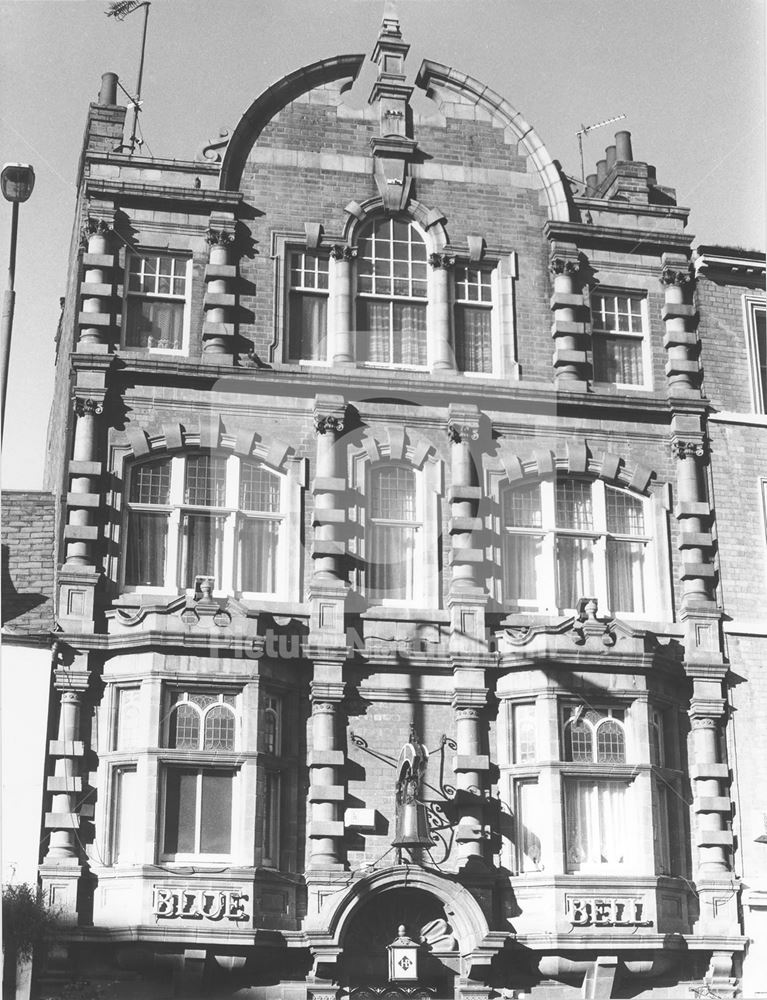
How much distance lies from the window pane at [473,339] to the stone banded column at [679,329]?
307 centimetres

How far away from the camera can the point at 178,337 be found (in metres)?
25.1

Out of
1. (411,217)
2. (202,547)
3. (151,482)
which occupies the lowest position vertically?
(202,547)

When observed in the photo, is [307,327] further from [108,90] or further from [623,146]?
[623,146]

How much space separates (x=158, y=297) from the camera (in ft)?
82.5

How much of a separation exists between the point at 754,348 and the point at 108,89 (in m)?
11.9

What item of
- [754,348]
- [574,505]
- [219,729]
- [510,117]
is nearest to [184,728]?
[219,729]

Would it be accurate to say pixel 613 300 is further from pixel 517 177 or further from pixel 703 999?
pixel 703 999

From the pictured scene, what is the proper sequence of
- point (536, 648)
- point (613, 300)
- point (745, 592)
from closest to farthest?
point (536, 648) < point (745, 592) < point (613, 300)

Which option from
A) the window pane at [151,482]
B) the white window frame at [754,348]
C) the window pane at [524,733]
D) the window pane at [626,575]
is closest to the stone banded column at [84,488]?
the window pane at [151,482]

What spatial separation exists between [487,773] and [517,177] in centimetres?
1037

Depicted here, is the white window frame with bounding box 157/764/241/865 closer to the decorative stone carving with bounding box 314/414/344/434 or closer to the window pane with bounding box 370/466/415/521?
the window pane with bounding box 370/466/415/521

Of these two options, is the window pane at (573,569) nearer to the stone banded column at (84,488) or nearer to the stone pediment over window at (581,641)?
the stone pediment over window at (581,641)

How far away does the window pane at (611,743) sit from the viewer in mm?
23297

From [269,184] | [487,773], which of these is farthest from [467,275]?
[487,773]
